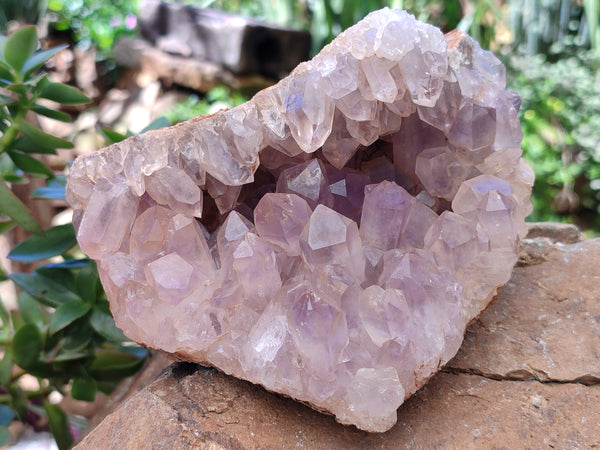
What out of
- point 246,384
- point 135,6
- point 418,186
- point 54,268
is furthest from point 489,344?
point 135,6

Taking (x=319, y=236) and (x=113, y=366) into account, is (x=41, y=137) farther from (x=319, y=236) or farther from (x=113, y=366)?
(x=319, y=236)

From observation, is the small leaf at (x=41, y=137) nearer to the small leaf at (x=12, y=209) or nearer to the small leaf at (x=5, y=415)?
the small leaf at (x=12, y=209)

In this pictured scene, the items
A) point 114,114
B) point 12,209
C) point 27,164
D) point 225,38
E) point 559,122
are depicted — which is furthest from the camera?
point 114,114

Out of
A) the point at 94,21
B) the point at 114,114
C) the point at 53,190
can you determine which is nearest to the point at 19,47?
the point at 53,190

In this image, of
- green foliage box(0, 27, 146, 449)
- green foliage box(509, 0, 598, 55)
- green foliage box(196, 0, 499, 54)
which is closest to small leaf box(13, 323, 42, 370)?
green foliage box(0, 27, 146, 449)

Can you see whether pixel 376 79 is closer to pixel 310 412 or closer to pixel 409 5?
pixel 310 412
